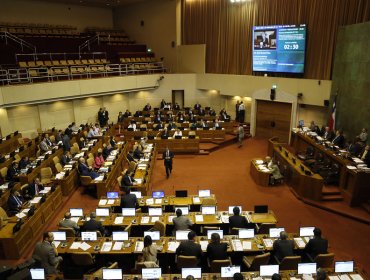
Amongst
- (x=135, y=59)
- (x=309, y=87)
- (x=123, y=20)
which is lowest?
(x=309, y=87)

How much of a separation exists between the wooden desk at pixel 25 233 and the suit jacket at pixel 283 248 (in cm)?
622

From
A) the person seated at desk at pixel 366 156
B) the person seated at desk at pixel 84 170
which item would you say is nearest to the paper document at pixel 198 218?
the person seated at desk at pixel 84 170

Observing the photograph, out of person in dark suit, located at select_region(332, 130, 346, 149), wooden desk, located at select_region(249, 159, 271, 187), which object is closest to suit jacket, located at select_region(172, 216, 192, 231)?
wooden desk, located at select_region(249, 159, 271, 187)

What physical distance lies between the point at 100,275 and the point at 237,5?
18.5 metres

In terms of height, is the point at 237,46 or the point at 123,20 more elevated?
the point at 123,20

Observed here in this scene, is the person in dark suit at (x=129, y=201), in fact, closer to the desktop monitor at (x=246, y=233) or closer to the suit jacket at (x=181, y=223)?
the suit jacket at (x=181, y=223)

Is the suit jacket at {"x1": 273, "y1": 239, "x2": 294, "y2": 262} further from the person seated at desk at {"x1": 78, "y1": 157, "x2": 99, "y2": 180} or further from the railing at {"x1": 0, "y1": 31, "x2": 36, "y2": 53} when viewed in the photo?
the railing at {"x1": 0, "y1": 31, "x2": 36, "y2": 53}

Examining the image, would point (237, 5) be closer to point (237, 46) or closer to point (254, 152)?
point (237, 46)

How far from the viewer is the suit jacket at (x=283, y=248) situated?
668 cm

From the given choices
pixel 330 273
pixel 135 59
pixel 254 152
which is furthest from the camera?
pixel 135 59

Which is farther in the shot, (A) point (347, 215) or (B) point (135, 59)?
(B) point (135, 59)

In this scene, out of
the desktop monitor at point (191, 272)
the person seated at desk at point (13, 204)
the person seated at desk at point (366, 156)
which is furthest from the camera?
the person seated at desk at point (366, 156)

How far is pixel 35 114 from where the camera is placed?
17.9 meters

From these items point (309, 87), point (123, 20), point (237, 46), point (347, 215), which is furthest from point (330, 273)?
point (123, 20)
